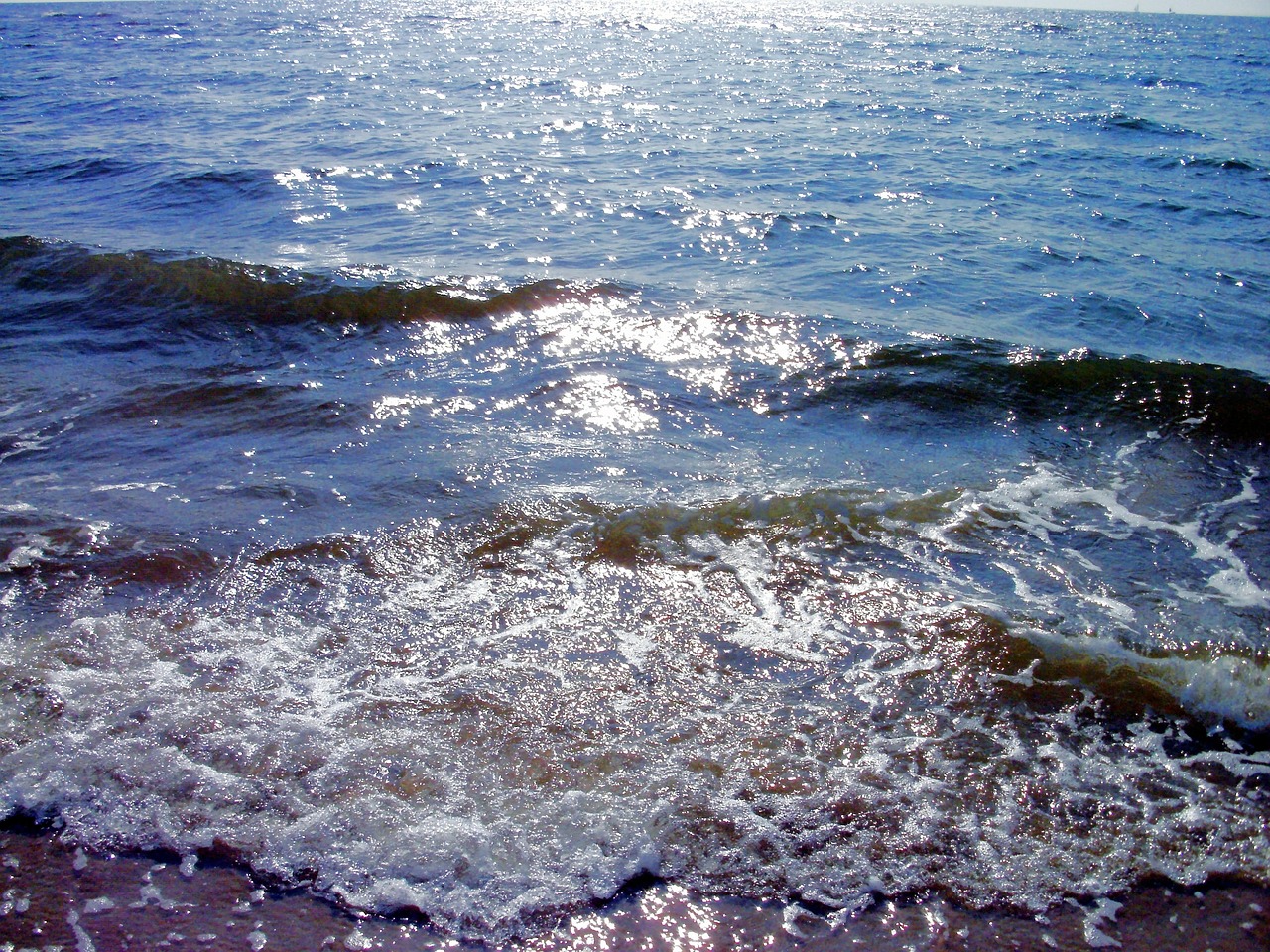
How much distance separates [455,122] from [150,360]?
12.9 meters

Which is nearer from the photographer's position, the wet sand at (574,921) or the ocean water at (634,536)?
the wet sand at (574,921)

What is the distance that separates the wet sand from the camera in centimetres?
286

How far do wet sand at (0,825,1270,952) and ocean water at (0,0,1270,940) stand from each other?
0.10m

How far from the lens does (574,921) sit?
295 cm

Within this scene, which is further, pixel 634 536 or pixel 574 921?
pixel 634 536

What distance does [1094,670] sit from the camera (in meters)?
4.27

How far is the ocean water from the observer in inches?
132

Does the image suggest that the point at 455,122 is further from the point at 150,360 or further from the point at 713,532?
the point at 713,532

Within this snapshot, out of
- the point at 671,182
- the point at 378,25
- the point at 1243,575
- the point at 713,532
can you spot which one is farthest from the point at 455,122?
the point at 378,25

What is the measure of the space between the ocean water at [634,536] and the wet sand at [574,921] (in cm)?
10

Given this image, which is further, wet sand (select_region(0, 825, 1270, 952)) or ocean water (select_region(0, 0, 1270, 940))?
ocean water (select_region(0, 0, 1270, 940))

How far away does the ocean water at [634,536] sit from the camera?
132 inches

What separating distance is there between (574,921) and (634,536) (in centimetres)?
252

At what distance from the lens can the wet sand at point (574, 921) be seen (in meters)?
2.86
